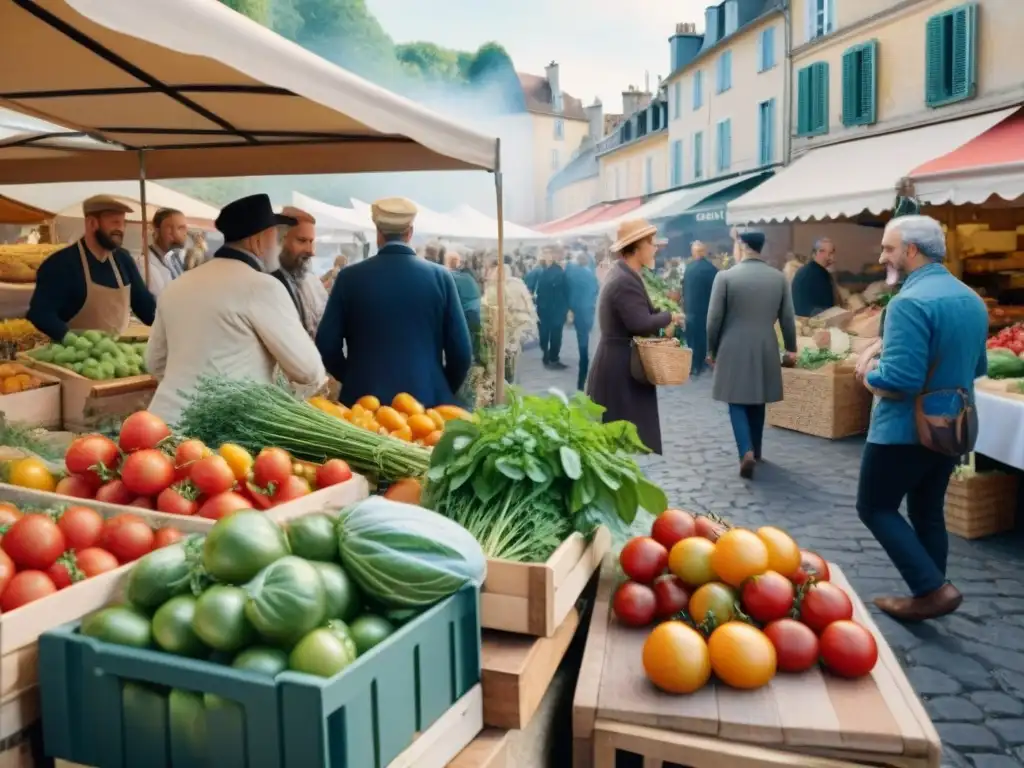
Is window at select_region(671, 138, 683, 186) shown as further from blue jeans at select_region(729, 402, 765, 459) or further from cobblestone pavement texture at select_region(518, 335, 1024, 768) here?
blue jeans at select_region(729, 402, 765, 459)

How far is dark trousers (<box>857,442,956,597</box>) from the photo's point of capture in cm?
414

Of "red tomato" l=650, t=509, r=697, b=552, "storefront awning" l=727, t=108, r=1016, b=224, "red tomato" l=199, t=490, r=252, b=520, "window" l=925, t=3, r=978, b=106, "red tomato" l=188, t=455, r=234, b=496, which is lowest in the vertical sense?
"red tomato" l=650, t=509, r=697, b=552

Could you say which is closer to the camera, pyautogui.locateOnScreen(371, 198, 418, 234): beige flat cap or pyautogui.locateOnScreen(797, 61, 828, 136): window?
pyautogui.locateOnScreen(371, 198, 418, 234): beige flat cap

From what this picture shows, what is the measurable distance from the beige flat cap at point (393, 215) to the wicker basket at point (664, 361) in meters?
1.75

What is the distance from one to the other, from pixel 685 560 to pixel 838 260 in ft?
48.3

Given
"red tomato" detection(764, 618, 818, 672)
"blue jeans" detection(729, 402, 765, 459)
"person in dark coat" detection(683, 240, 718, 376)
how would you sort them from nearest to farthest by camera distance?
"red tomato" detection(764, 618, 818, 672) < "blue jeans" detection(729, 402, 765, 459) < "person in dark coat" detection(683, 240, 718, 376)

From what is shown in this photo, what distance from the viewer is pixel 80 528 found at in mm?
1997

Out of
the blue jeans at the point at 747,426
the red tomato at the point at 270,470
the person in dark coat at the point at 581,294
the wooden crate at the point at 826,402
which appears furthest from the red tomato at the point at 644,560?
the person in dark coat at the point at 581,294

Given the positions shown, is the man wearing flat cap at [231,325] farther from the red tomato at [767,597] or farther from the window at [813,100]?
the window at [813,100]

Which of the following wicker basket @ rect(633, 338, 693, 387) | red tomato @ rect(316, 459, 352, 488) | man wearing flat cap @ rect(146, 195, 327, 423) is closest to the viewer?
red tomato @ rect(316, 459, 352, 488)

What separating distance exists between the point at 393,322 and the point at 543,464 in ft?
6.96

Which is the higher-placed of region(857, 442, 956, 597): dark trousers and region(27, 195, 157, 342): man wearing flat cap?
region(27, 195, 157, 342): man wearing flat cap

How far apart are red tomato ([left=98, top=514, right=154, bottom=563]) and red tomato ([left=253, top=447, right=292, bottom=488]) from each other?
0.44 m

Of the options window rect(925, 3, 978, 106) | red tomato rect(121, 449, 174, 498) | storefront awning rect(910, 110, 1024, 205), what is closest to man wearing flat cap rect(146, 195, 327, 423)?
red tomato rect(121, 449, 174, 498)
